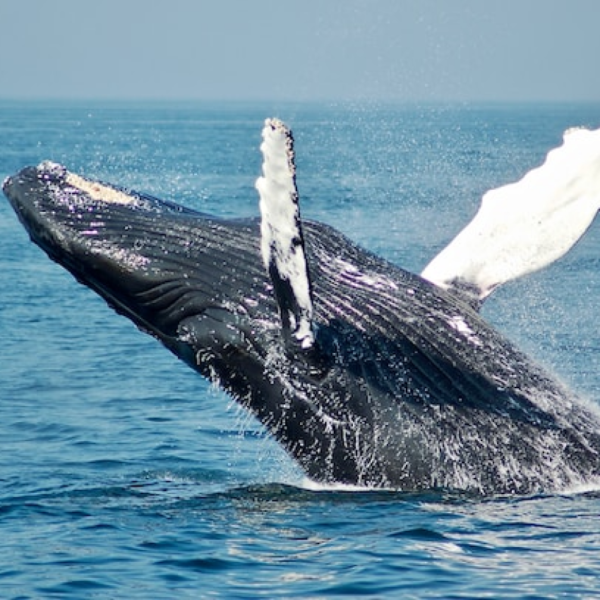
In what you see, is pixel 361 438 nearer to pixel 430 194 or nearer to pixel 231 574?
pixel 231 574

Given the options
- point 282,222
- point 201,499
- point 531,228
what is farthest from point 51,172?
point 531,228

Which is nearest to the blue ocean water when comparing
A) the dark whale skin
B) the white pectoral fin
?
the dark whale skin

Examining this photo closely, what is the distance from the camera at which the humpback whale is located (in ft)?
30.5

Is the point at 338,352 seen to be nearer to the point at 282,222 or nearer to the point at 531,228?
the point at 282,222

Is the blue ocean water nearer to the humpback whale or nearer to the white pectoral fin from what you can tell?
the humpback whale

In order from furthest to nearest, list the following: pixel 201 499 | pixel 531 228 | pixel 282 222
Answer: pixel 201 499
pixel 531 228
pixel 282 222

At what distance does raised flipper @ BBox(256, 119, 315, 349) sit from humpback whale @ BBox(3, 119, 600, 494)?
51 centimetres

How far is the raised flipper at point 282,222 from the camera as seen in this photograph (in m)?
8.62

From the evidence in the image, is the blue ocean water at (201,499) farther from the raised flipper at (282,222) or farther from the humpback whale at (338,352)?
the raised flipper at (282,222)

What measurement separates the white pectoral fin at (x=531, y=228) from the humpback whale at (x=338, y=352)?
424mm

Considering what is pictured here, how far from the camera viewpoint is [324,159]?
62.7m

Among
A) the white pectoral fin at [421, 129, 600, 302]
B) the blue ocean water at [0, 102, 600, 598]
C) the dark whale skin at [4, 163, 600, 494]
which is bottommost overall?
the blue ocean water at [0, 102, 600, 598]

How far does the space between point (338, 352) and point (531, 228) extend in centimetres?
173

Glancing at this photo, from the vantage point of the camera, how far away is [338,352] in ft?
30.5
